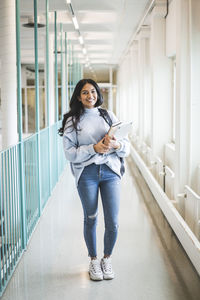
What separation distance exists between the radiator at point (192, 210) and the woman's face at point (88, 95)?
4.87 ft

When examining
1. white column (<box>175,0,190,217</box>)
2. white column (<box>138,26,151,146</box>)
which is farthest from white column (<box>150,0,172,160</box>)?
white column (<box>175,0,190,217</box>)

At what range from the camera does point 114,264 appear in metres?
3.70

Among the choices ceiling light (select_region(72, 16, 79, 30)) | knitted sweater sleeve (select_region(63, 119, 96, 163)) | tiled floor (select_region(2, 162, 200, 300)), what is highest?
ceiling light (select_region(72, 16, 79, 30))

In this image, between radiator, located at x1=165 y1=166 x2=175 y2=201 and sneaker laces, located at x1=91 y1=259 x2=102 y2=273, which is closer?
sneaker laces, located at x1=91 y1=259 x2=102 y2=273

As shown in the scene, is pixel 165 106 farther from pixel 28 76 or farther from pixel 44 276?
pixel 28 76

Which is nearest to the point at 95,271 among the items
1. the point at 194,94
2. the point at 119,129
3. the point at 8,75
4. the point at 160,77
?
the point at 119,129

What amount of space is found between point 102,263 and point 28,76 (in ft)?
64.3

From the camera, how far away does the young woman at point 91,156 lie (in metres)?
3.19

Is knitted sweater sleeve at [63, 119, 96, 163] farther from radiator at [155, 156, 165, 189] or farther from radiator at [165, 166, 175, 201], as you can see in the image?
radiator at [155, 156, 165, 189]

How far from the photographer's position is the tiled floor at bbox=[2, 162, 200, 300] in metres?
3.15

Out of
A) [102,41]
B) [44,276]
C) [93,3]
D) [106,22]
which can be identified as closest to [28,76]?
[102,41]

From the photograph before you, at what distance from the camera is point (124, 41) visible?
38.2 feet

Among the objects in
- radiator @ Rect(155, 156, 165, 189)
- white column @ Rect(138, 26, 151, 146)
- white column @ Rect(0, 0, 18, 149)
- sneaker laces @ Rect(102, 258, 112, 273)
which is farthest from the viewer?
white column @ Rect(138, 26, 151, 146)

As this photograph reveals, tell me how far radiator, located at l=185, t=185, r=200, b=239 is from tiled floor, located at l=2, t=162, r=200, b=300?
239 millimetres
